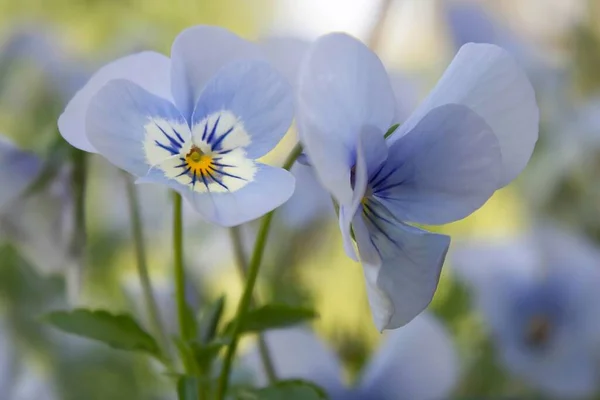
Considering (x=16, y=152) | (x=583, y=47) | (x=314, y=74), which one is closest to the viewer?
(x=314, y=74)

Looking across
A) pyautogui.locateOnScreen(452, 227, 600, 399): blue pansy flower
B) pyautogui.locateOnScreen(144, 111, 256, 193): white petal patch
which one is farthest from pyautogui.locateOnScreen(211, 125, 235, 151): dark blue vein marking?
pyautogui.locateOnScreen(452, 227, 600, 399): blue pansy flower

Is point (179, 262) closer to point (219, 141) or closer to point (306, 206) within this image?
point (219, 141)

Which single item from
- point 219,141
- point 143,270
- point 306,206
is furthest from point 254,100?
point 306,206

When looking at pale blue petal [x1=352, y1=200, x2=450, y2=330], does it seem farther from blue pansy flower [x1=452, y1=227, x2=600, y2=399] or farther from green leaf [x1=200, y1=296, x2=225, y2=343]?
blue pansy flower [x1=452, y1=227, x2=600, y2=399]

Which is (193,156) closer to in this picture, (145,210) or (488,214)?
(145,210)

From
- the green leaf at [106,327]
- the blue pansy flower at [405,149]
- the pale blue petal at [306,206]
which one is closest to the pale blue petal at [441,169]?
the blue pansy flower at [405,149]

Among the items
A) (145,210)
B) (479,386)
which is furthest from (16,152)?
(479,386)

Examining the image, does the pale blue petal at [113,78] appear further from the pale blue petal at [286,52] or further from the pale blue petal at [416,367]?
the pale blue petal at [416,367]
